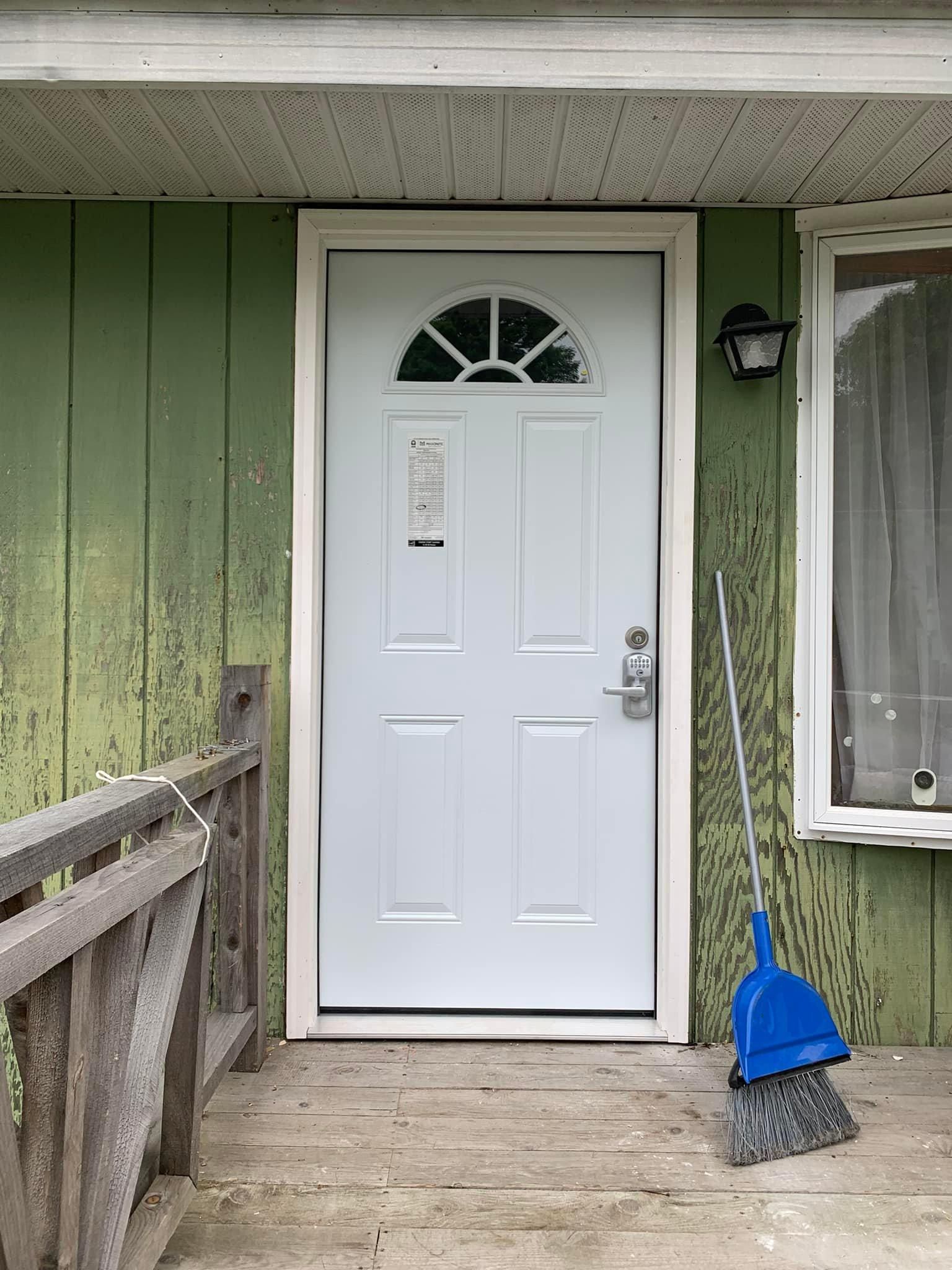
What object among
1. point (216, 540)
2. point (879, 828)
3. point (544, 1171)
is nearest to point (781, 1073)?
point (544, 1171)

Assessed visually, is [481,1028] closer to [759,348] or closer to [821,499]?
[821,499]

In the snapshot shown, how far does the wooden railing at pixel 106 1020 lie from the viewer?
0.97 metres

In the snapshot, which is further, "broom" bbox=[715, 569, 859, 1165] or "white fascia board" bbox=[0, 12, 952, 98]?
"broom" bbox=[715, 569, 859, 1165]

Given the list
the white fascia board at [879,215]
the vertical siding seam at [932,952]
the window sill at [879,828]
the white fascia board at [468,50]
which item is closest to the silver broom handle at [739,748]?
the window sill at [879,828]

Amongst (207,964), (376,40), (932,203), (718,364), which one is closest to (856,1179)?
(207,964)

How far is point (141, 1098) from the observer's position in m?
1.27

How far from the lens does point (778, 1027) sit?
1.72 metres

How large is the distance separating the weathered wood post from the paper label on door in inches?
21.3

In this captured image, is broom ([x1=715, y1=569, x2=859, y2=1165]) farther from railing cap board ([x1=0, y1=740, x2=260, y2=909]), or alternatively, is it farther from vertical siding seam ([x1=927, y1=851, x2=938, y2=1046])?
railing cap board ([x1=0, y1=740, x2=260, y2=909])

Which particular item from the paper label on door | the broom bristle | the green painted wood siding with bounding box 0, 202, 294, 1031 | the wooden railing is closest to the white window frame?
the broom bristle

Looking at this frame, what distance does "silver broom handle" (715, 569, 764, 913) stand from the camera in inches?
74.7

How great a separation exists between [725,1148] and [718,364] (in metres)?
1.80

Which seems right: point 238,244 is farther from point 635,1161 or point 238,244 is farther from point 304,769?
point 635,1161

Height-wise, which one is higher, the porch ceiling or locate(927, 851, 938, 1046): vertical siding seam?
the porch ceiling
